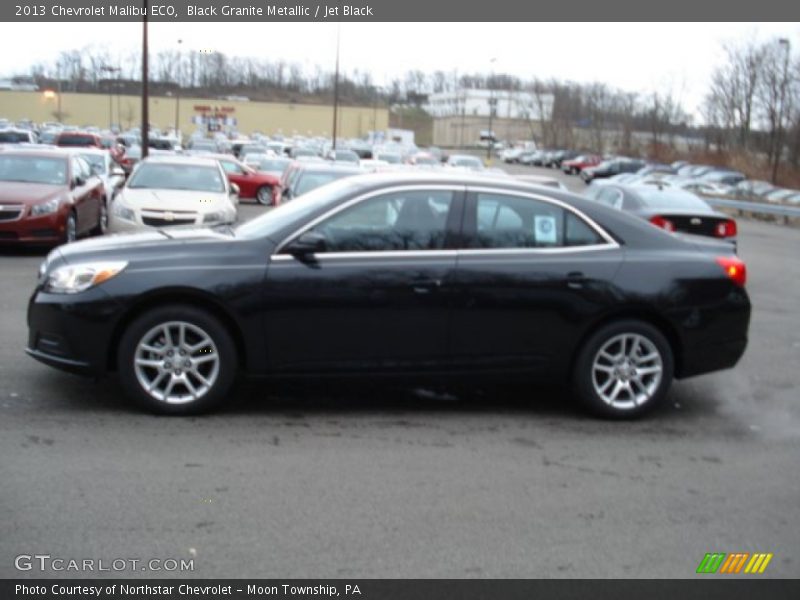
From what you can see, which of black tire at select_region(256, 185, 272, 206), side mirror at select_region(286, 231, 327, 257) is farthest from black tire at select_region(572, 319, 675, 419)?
black tire at select_region(256, 185, 272, 206)

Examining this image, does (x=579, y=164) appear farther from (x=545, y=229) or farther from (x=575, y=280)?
(x=575, y=280)

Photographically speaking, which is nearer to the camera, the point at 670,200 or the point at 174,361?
the point at 174,361

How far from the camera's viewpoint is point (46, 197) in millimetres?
13578

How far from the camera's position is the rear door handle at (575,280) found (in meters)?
6.34

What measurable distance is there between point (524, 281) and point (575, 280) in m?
0.36

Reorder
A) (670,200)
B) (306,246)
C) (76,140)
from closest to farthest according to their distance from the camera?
(306,246) → (670,200) → (76,140)

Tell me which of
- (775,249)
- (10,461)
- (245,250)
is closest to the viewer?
(10,461)

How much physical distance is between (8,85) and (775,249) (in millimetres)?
87997

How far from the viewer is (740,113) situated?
213 feet

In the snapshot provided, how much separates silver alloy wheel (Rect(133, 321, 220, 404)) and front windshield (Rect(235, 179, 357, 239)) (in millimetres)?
792

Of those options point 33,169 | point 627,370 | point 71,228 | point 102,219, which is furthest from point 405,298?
point 102,219

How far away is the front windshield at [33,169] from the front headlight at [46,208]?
972 mm
